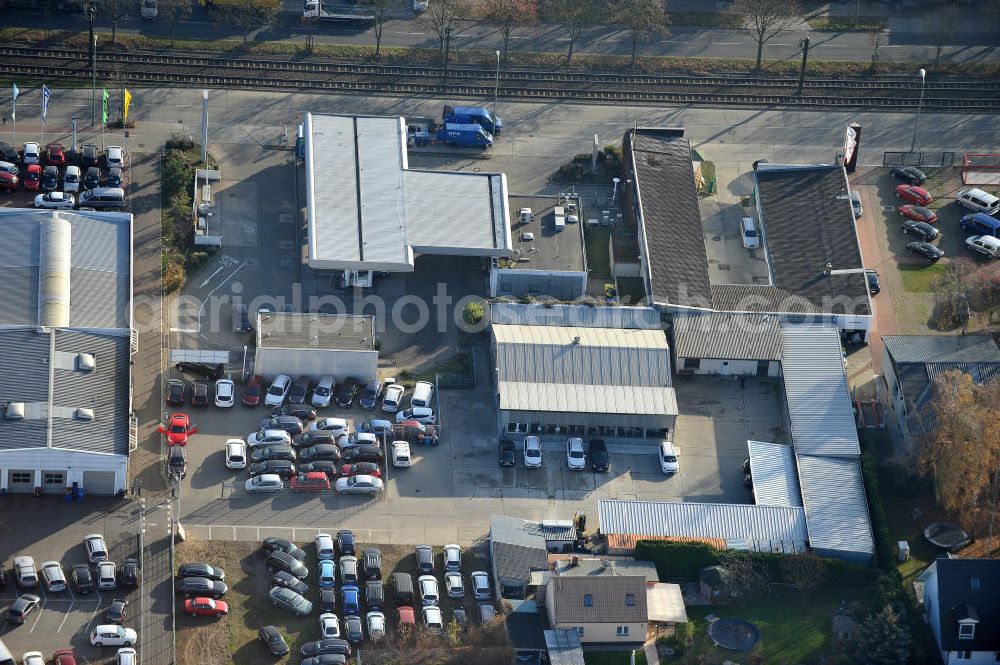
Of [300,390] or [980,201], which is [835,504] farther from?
[300,390]

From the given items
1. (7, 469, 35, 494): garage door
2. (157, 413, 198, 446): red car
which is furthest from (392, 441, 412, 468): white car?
(7, 469, 35, 494): garage door

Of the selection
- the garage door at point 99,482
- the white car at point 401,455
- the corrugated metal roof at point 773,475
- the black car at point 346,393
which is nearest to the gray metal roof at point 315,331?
the black car at point 346,393

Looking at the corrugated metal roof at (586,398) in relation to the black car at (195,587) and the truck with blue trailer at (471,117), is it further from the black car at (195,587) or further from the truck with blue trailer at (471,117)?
the truck with blue trailer at (471,117)

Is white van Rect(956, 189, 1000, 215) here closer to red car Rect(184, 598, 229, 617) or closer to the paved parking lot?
red car Rect(184, 598, 229, 617)

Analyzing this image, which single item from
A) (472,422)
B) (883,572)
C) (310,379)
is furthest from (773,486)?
(310,379)

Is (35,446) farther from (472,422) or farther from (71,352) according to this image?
(472,422)

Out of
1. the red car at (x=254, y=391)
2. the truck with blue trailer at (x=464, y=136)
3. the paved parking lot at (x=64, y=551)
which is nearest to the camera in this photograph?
the paved parking lot at (x=64, y=551)
